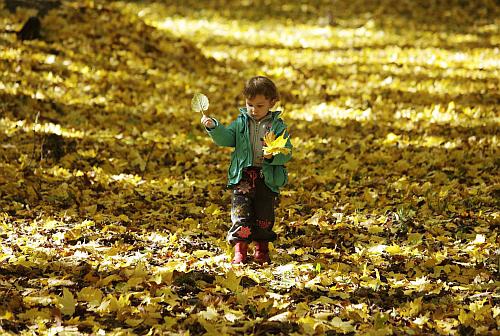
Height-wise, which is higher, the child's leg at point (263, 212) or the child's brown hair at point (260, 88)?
the child's brown hair at point (260, 88)

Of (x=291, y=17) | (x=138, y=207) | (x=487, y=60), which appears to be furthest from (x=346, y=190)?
(x=291, y=17)

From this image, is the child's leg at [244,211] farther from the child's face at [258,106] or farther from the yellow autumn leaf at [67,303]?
the yellow autumn leaf at [67,303]

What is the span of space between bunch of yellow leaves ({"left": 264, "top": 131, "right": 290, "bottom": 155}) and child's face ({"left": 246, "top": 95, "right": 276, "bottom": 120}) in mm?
228

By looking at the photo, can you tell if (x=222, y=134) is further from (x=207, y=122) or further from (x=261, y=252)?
(x=261, y=252)

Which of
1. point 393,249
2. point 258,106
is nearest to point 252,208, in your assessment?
point 258,106

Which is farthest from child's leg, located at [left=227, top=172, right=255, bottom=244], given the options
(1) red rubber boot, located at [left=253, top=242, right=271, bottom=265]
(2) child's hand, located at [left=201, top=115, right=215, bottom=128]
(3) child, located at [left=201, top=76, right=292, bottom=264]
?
(2) child's hand, located at [left=201, top=115, right=215, bottom=128]

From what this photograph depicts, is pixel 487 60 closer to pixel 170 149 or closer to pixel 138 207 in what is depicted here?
pixel 170 149

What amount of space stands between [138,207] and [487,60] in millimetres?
7748

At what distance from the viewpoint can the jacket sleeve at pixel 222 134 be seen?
4180 millimetres

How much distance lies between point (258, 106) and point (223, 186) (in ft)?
Answer: 7.11

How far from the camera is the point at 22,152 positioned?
635cm

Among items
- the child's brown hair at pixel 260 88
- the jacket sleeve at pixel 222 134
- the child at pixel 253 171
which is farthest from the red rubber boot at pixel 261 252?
the child's brown hair at pixel 260 88

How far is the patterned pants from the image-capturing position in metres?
4.41

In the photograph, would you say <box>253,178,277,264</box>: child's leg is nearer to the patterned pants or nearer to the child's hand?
the patterned pants
